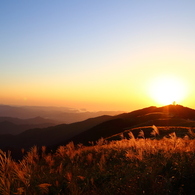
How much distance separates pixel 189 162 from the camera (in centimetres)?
489

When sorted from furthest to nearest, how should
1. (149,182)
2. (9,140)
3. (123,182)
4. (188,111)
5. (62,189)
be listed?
Answer: (9,140)
(188,111)
(62,189)
(123,182)
(149,182)

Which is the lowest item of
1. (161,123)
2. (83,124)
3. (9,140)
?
(9,140)

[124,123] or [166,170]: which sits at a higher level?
[166,170]

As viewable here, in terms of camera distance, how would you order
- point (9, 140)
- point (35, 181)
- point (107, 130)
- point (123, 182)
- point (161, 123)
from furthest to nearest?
1. point (9, 140)
2. point (107, 130)
3. point (161, 123)
4. point (35, 181)
5. point (123, 182)

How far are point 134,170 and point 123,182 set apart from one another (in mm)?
607

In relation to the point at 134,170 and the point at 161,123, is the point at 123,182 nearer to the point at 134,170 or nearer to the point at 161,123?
the point at 134,170

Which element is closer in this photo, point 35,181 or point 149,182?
point 149,182

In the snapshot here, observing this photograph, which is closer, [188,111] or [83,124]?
[188,111]

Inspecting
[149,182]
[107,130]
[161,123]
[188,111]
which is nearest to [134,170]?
[149,182]

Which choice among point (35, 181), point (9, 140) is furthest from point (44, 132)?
point (35, 181)

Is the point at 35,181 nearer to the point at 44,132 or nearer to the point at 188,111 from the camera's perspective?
the point at 188,111

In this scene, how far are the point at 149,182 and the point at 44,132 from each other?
549ft

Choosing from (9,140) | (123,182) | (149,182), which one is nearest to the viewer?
(149,182)

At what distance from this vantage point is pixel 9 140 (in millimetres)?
155625
